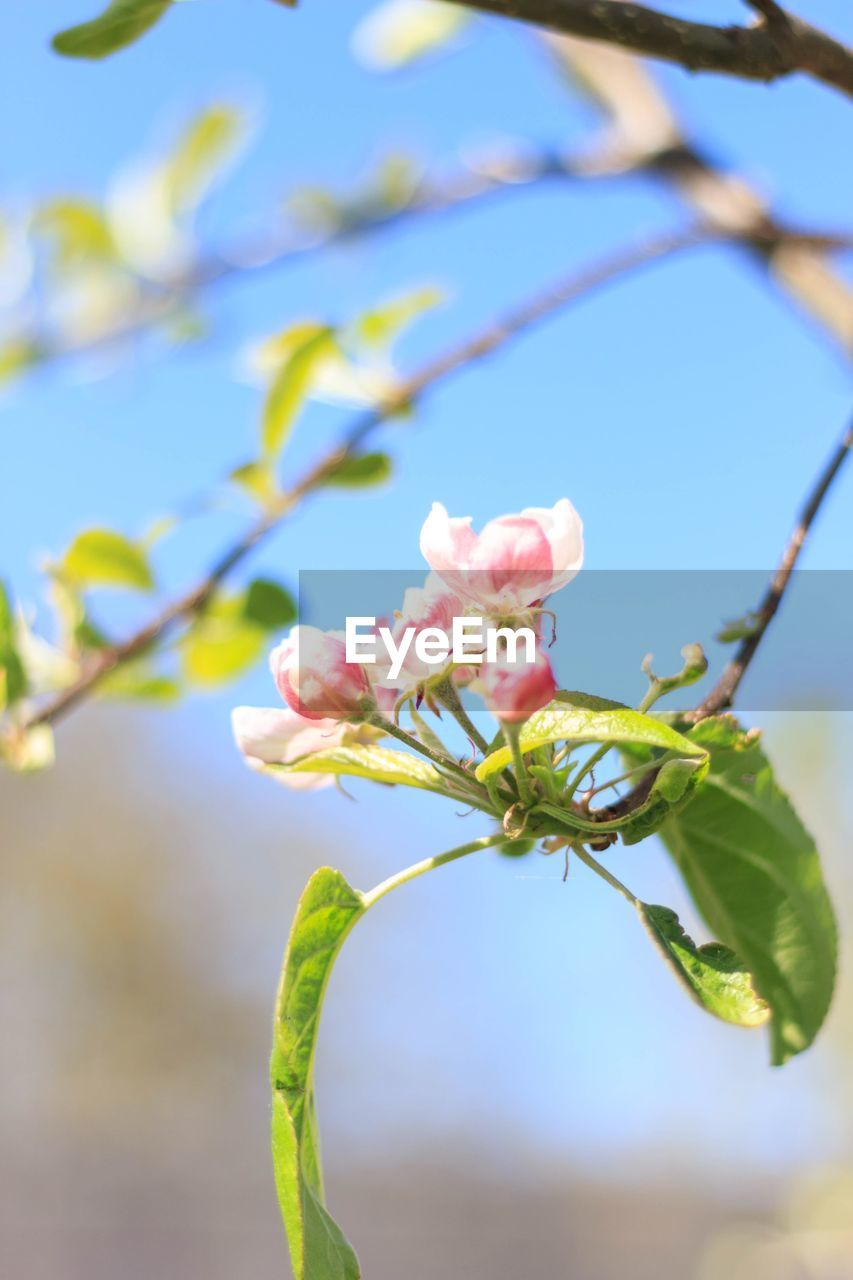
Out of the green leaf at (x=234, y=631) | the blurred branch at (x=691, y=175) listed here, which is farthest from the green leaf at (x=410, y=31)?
the green leaf at (x=234, y=631)

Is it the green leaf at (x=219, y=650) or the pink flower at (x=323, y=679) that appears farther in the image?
the green leaf at (x=219, y=650)

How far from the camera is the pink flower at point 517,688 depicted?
1.21 ft

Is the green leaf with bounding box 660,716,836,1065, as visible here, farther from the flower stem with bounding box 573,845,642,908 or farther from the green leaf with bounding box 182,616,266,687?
the green leaf with bounding box 182,616,266,687

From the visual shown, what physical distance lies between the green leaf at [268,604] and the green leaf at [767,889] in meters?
0.43

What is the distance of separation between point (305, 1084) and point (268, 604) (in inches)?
20.0

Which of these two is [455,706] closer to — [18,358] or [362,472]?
[362,472]

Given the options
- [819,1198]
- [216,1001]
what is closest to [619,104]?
[819,1198]

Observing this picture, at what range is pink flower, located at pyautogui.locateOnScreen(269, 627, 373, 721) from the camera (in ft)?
1.48

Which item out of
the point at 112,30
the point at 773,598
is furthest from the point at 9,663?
the point at 773,598

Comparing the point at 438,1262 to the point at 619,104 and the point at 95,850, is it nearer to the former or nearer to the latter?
the point at 95,850

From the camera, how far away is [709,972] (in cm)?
41

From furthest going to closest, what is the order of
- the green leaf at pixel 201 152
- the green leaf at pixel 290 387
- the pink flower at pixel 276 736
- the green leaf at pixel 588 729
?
the green leaf at pixel 201 152
the green leaf at pixel 290 387
the pink flower at pixel 276 736
the green leaf at pixel 588 729

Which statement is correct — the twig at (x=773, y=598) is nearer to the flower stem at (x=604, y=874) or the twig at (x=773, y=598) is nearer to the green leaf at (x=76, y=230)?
the flower stem at (x=604, y=874)

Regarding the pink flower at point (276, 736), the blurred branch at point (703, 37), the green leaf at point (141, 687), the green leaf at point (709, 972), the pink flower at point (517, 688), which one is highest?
the blurred branch at point (703, 37)
